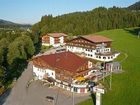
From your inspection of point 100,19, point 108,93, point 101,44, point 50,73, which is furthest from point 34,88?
point 100,19

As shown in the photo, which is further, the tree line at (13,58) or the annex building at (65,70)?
the tree line at (13,58)

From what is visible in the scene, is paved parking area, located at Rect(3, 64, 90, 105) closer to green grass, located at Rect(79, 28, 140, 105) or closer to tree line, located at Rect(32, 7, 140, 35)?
green grass, located at Rect(79, 28, 140, 105)

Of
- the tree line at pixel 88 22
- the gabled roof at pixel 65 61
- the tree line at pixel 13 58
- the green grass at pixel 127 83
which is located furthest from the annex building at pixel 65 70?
the tree line at pixel 88 22

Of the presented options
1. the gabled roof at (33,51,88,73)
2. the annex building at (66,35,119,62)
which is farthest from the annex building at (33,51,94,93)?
the annex building at (66,35,119,62)

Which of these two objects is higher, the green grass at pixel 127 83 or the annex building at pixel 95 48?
the annex building at pixel 95 48

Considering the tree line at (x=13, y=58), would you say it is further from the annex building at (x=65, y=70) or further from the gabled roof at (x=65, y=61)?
the gabled roof at (x=65, y=61)

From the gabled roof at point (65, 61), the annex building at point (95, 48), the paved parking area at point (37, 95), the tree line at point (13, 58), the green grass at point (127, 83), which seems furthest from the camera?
the annex building at point (95, 48)
